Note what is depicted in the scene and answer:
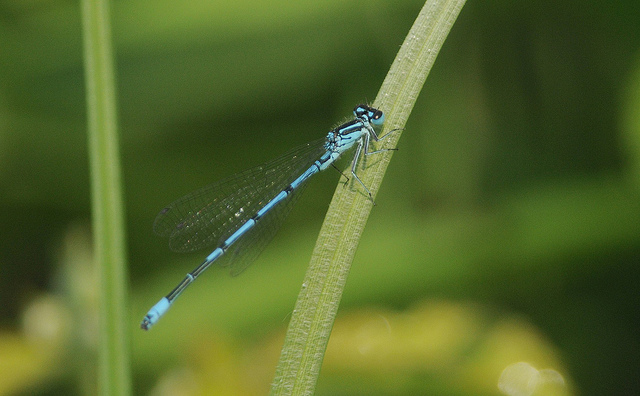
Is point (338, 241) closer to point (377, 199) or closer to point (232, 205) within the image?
point (232, 205)

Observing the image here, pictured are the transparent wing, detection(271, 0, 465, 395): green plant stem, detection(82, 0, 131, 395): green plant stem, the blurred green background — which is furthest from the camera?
the transparent wing

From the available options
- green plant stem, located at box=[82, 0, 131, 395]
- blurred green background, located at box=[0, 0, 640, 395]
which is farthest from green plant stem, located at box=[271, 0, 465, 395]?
blurred green background, located at box=[0, 0, 640, 395]

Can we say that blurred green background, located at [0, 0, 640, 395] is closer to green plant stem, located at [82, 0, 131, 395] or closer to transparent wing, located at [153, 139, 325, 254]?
transparent wing, located at [153, 139, 325, 254]

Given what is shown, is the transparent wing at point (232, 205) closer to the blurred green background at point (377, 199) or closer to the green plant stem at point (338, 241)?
the blurred green background at point (377, 199)

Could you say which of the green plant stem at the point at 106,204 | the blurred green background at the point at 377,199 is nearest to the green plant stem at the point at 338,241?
the green plant stem at the point at 106,204

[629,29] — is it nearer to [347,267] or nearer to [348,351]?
[348,351]

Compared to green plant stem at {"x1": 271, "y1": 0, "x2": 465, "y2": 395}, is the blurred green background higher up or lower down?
higher up

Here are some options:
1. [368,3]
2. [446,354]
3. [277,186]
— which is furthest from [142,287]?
[368,3]
